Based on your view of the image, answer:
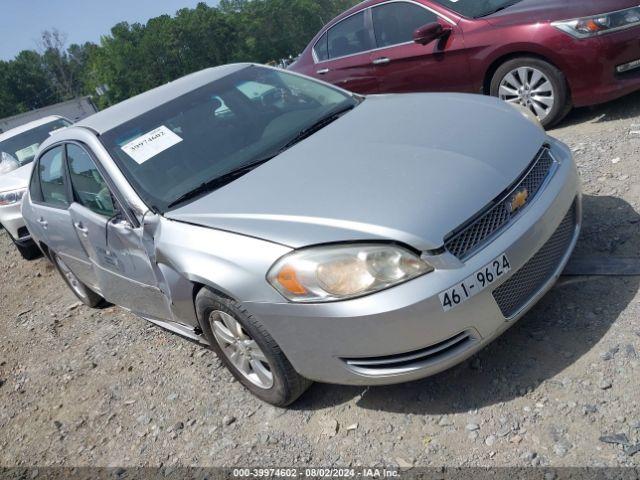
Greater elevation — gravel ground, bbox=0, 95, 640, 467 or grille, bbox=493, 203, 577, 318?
grille, bbox=493, 203, 577, 318

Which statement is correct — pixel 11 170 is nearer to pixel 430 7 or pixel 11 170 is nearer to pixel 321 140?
pixel 430 7

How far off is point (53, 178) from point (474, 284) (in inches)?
128

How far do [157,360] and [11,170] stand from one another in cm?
557

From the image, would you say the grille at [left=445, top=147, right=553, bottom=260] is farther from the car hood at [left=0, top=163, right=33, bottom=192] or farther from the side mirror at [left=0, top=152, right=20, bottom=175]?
the side mirror at [left=0, top=152, right=20, bottom=175]

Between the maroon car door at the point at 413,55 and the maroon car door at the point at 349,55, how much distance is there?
0.11 meters

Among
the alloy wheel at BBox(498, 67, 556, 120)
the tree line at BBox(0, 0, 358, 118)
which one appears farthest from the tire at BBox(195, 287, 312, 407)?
the tree line at BBox(0, 0, 358, 118)

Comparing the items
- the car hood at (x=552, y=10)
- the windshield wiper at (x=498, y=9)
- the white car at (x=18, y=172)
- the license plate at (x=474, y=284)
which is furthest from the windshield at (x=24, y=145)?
the license plate at (x=474, y=284)

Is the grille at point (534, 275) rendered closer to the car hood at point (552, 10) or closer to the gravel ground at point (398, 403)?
the gravel ground at point (398, 403)

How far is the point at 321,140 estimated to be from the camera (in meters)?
3.29

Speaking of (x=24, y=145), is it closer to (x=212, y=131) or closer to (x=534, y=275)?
(x=212, y=131)

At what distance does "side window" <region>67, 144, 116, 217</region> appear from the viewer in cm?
342

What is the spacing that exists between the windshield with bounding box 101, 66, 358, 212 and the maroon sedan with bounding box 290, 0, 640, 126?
2282 millimetres

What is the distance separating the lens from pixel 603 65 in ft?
16.6

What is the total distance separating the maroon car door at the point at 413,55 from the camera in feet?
19.5
